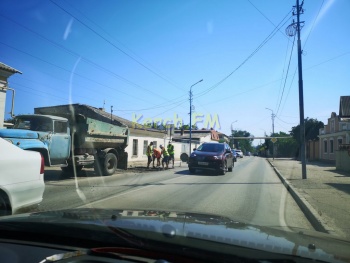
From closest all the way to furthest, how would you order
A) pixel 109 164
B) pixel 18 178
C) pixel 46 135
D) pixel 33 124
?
pixel 18 178 → pixel 46 135 → pixel 33 124 → pixel 109 164

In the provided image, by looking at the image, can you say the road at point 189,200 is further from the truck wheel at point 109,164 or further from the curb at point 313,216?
the truck wheel at point 109,164

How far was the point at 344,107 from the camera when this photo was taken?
133ft

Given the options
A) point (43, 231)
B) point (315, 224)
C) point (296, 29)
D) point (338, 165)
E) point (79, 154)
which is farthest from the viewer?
point (338, 165)

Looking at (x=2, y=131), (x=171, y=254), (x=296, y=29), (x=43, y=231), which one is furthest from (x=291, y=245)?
(x=296, y=29)

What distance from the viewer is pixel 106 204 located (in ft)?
27.2

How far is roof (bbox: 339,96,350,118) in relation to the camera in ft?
128

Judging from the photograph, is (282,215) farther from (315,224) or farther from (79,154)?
(79,154)

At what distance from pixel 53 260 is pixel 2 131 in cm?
996

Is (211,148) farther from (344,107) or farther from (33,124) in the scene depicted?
(344,107)

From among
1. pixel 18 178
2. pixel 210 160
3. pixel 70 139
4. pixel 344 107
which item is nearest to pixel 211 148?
pixel 210 160

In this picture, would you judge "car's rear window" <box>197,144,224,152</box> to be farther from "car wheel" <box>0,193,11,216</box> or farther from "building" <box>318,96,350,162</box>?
"building" <box>318,96,350,162</box>

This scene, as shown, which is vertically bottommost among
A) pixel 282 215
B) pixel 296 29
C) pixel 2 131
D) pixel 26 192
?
pixel 282 215

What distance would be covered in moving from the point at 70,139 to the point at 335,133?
3096cm

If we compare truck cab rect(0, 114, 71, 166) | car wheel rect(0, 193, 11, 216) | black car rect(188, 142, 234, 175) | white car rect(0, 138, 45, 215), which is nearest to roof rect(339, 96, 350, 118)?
black car rect(188, 142, 234, 175)
